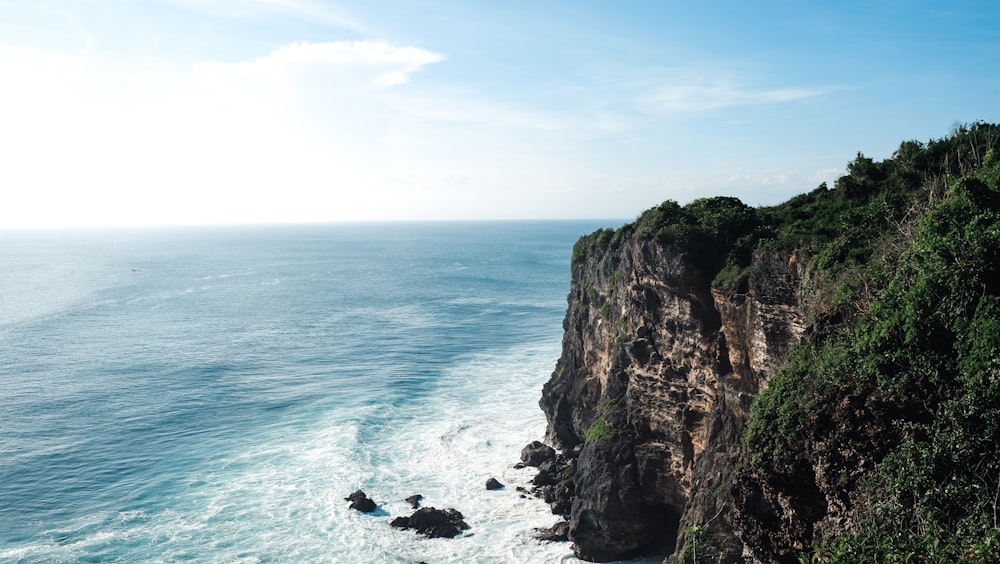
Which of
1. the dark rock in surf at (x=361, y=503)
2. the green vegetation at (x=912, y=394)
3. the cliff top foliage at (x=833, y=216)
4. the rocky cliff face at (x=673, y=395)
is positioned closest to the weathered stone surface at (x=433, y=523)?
the dark rock in surf at (x=361, y=503)

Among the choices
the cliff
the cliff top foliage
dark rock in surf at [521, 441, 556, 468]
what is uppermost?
the cliff top foliage

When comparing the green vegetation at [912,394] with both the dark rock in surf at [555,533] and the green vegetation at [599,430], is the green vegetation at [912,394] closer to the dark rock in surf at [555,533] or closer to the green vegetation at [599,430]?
the green vegetation at [599,430]

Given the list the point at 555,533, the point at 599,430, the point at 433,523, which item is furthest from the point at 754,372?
the point at 433,523

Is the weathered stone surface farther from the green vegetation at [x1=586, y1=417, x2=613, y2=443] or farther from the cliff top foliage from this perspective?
the cliff top foliage

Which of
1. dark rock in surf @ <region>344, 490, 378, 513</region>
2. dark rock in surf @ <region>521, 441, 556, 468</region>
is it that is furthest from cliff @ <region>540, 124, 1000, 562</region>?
dark rock in surf @ <region>344, 490, 378, 513</region>

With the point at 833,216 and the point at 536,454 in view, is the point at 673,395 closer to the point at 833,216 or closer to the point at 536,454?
the point at 833,216

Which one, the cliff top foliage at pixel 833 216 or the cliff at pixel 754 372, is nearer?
the cliff at pixel 754 372

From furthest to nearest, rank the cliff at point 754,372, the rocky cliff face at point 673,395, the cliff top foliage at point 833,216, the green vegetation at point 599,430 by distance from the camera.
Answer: the green vegetation at point 599,430, the rocky cliff face at point 673,395, the cliff top foliage at point 833,216, the cliff at point 754,372
